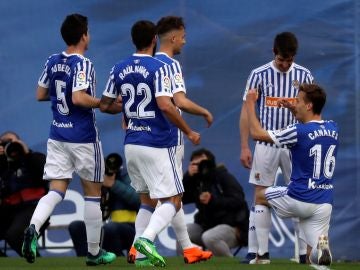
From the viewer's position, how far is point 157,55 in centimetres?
1045

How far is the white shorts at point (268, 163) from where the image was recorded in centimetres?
1120

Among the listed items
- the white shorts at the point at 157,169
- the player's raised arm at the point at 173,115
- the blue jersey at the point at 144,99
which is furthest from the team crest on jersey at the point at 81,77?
the player's raised arm at the point at 173,115

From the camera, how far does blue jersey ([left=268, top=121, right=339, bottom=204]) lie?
398 inches

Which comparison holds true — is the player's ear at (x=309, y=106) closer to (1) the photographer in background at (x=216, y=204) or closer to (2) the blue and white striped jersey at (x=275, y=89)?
(2) the blue and white striped jersey at (x=275, y=89)

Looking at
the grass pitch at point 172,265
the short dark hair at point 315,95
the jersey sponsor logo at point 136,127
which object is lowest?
the grass pitch at point 172,265

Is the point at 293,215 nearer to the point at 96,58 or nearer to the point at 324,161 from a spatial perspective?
the point at 324,161

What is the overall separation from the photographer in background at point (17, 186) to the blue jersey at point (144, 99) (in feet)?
9.20

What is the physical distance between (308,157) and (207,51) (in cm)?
401

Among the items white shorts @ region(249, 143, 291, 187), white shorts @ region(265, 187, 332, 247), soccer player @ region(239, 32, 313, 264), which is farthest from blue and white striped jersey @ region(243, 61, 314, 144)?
white shorts @ region(265, 187, 332, 247)

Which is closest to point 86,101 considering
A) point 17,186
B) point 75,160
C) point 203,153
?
point 75,160

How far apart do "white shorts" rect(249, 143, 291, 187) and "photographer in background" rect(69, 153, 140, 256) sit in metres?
2.48

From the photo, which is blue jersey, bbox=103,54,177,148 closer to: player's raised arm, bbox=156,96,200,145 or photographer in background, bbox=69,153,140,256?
player's raised arm, bbox=156,96,200,145

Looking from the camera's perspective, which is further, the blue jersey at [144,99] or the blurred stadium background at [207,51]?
the blurred stadium background at [207,51]

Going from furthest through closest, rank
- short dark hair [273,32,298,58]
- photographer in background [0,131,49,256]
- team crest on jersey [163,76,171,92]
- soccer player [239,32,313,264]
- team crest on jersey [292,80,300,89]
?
1. photographer in background [0,131,49,256]
2. soccer player [239,32,313,264]
3. team crest on jersey [292,80,300,89]
4. short dark hair [273,32,298,58]
5. team crest on jersey [163,76,171,92]
